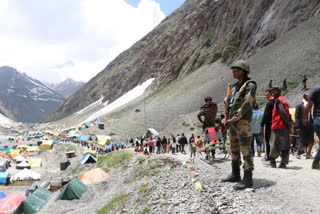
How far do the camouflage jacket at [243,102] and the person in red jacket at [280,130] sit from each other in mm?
2119

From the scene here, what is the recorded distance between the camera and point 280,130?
6887 millimetres

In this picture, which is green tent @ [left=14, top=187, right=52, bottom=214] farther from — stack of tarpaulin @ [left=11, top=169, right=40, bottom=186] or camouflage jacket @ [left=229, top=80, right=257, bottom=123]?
stack of tarpaulin @ [left=11, top=169, right=40, bottom=186]

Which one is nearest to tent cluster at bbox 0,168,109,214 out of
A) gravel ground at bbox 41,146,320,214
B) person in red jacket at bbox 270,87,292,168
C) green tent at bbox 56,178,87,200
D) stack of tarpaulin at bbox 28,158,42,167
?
green tent at bbox 56,178,87,200

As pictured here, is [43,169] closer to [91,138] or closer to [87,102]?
[91,138]

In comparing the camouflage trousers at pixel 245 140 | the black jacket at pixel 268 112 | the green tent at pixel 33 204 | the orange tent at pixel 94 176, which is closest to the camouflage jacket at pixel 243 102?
the camouflage trousers at pixel 245 140

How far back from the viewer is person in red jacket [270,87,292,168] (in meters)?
6.80

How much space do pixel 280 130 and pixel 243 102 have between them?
7.53 ft

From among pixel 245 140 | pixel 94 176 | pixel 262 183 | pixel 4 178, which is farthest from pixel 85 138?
pixel 245 140

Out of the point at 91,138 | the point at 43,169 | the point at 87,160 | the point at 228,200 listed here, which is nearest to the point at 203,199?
the point at 228,200

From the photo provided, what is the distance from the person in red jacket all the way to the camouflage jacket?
2.12 metres

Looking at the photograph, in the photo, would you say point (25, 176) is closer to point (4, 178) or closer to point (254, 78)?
point (4, 178)

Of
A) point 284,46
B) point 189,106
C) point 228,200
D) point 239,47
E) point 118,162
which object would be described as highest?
point 239,47

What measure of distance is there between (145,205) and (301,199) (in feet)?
12.4

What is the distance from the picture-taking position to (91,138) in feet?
187
